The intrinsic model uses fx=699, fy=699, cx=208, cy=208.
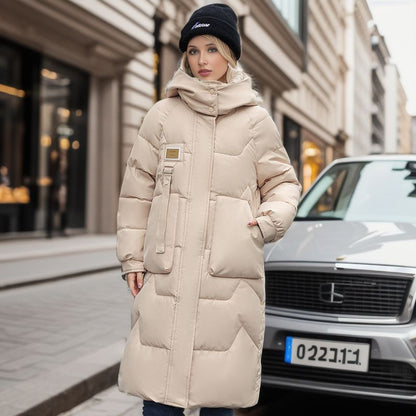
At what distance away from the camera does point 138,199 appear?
2.48 m

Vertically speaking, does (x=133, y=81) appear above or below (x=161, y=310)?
above

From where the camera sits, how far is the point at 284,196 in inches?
97.8

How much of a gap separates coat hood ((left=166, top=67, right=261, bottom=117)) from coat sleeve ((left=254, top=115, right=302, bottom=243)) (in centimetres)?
11

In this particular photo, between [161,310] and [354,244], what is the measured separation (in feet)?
5.76

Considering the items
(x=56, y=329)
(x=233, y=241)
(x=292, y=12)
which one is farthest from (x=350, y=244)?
(x=292, y=12)

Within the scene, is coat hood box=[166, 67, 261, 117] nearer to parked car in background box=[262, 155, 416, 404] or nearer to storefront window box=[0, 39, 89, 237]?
parked car in background box=[262, 155, 416, 404]

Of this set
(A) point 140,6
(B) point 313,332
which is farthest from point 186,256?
(A) point 140,6

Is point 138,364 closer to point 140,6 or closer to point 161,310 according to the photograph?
point 161,310

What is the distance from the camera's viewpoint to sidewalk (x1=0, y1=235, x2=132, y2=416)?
3.80m

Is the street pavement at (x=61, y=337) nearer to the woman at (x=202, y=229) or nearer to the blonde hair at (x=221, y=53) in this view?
the woman at (x=202, y=229)

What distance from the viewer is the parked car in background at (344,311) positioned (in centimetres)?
342

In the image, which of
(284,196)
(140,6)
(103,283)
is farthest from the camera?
(140,6)

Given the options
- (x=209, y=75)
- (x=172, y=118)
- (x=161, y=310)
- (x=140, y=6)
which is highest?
(x=140, y=6)

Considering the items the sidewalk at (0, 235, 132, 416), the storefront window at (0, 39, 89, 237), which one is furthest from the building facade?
the sidewalk at (0, 235, 132, 416)
